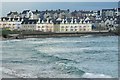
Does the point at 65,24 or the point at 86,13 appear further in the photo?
the point at 86,13

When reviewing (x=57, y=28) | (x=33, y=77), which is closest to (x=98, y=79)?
(x=33, y=77)

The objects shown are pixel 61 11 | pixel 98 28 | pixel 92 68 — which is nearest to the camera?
pixel 92 68

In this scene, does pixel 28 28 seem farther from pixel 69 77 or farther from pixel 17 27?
pixel 69 77

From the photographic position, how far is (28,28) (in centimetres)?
8069

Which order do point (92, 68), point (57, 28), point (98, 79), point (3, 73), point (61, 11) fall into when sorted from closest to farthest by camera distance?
1. point (98, 79)
2. point (3, 73)
3. point (92, 68)
4. point (57, 28)
5. point (61, 11)

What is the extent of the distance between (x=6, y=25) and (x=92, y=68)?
228 feet

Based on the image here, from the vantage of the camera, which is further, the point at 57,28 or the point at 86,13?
the point at 86,13

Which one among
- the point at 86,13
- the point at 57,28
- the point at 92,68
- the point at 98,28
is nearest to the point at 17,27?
the point at 57,28

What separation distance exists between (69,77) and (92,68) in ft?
10.8

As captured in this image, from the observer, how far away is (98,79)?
12.2 m

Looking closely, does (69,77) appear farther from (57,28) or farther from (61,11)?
(61,11)

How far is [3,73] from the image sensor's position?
1310 centimetres

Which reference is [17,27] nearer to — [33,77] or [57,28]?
[57,28]

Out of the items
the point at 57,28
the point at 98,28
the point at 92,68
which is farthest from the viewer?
the point at 98,28
